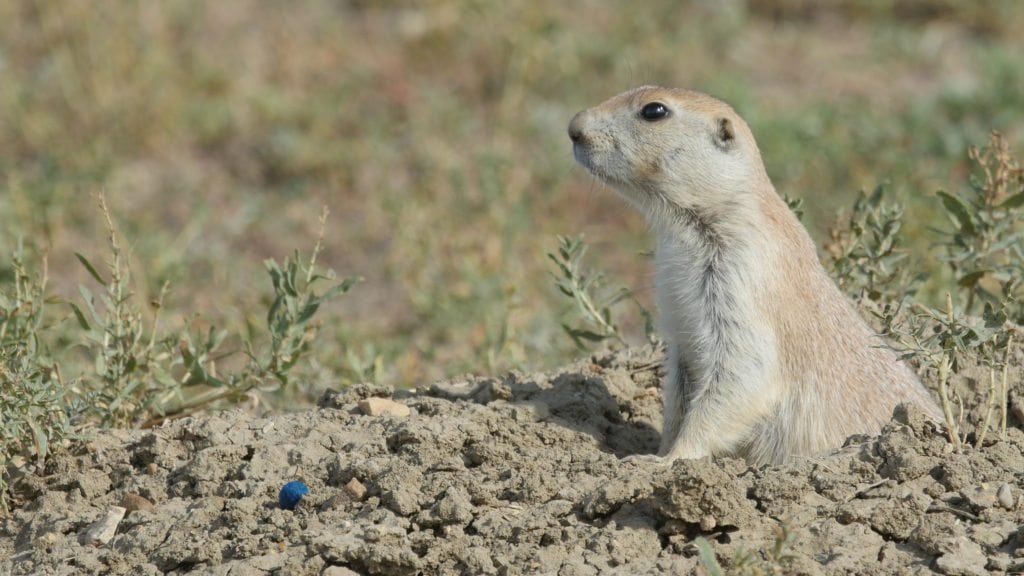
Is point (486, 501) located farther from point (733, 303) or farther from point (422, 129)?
point (422, 129)

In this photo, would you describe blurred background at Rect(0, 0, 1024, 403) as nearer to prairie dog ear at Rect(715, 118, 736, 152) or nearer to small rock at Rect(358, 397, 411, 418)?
small rock at Rect(358, 397, 411, 418)

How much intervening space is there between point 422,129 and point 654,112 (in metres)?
5.35

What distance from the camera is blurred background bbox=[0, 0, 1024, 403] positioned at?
8086mm

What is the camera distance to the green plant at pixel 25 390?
4352 millimetres

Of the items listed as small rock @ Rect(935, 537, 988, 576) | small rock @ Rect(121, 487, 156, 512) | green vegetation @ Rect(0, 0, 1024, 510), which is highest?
green vegetation @ Rect(0, 0, 1024, 510)

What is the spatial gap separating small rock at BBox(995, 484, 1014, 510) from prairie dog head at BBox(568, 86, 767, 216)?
4.83 ft

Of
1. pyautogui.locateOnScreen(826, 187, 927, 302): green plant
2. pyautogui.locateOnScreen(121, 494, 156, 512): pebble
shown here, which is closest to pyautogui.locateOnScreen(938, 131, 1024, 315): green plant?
pyautogui.locateOnScreen(826, 187, 927, 302): green plant

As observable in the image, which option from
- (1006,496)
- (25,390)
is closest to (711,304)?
(1006,496)

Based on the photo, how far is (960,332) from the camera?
4125 millimetres

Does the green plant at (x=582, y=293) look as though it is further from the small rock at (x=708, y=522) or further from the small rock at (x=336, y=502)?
the small rock at (x=708, y=522)

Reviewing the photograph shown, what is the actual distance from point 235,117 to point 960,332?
723 cm

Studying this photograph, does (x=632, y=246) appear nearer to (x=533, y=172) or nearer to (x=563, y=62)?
(x=533, y=172)

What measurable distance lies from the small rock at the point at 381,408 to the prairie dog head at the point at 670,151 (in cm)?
114

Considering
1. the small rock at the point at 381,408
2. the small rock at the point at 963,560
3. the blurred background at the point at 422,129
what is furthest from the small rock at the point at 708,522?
the blurred background at the point at 422,129
